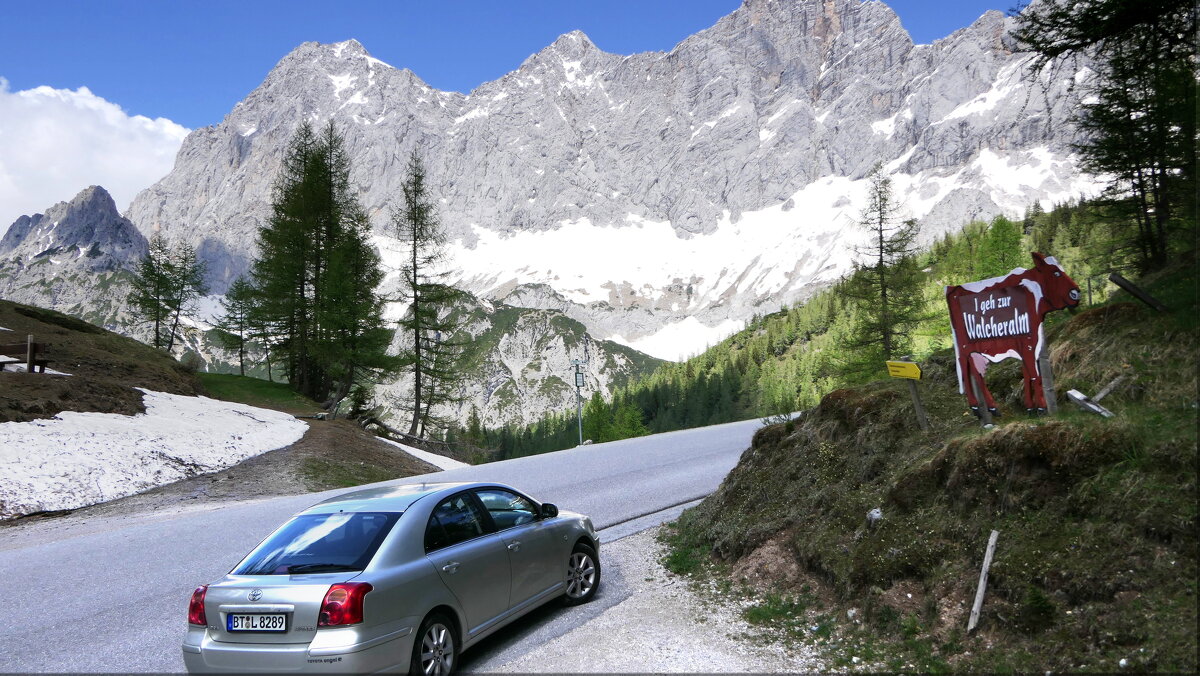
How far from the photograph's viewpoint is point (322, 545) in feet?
17.0

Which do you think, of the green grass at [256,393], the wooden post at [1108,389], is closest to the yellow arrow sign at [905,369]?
the wooden post at [1108,389]

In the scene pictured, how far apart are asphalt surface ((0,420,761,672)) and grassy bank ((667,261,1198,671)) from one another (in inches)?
91.4

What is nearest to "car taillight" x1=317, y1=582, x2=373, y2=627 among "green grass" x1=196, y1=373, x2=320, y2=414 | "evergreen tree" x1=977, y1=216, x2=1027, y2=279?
"green grass" x1=196, y1=373, x2=320, y2=414

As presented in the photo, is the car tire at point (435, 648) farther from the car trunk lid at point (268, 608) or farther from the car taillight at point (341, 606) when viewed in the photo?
the car trunk lid at point (268, 608)

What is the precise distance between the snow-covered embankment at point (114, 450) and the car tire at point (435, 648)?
39.6ft

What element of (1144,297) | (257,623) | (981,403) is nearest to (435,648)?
(257,623)

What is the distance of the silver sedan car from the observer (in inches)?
179

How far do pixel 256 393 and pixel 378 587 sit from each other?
2909 cm

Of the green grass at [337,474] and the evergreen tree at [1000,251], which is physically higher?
the evergreen tree at [1000,251]

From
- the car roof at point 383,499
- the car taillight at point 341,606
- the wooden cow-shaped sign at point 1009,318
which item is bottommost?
the car taillight at point 341,606

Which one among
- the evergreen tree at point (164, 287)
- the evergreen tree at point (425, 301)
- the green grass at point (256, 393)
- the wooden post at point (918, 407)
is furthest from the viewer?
the evergreen tree at point (164, 287)

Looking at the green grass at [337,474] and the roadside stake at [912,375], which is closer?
the roadside stake at [912,375]

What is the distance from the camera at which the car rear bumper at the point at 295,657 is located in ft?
14.6

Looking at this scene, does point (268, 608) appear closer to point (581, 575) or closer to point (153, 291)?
point (581, 575)
